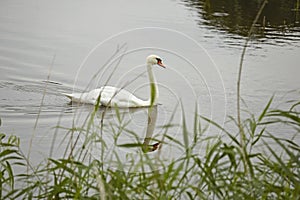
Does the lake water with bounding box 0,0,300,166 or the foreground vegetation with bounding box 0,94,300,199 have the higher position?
the foreground vegetation with bounding box 0,94,300,199

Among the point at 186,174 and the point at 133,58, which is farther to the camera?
the point at 133,58

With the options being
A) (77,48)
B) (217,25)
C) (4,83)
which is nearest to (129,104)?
(4,83)

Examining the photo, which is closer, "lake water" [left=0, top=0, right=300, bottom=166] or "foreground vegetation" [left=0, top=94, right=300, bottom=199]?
"foreground vegetation" [left=0, top=94, right=300, bottom=199]

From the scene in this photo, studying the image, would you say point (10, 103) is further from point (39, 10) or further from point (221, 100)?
point (39, 10)

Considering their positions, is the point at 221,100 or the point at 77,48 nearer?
the point at 221,100

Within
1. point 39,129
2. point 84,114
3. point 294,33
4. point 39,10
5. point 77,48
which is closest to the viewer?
point 39,129

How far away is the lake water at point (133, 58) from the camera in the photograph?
6.89 meters

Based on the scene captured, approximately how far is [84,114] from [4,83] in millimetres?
1263

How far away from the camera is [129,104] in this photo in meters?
7.03

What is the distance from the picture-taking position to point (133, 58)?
30.1ft

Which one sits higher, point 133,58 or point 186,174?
point 186,174

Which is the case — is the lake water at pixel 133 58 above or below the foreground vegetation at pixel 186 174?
below

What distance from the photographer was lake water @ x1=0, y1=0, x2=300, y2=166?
22.6ft

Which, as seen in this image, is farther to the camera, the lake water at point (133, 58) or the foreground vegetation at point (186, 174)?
the lake water at point (133, 58)
